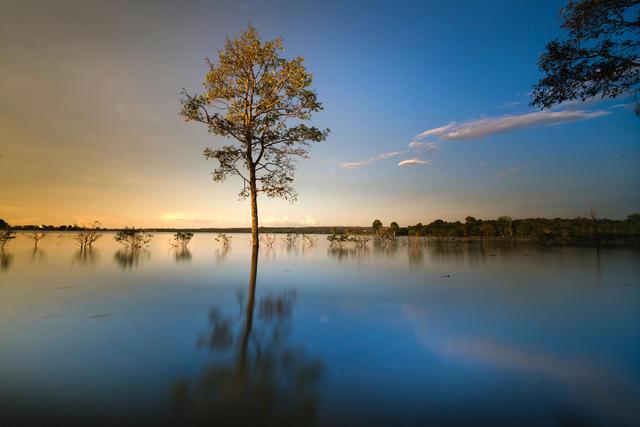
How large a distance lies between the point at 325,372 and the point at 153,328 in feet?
7.51

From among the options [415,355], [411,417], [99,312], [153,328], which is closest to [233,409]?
[411,417]

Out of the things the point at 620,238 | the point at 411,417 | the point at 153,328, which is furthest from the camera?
the point at 620,238

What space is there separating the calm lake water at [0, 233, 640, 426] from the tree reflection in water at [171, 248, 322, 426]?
1 centimetres

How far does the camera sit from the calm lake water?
1.78 meters

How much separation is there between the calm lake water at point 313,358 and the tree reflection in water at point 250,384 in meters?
0.01

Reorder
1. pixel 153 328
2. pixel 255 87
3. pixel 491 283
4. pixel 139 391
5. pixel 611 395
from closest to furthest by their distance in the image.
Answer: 1. pixel 139 391
2. pixel 611 395
3. pixel 153 328
4. pixel 491 283
5. pixel 255 87

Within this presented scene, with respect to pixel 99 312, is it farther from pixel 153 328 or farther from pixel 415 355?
pixel 415 355

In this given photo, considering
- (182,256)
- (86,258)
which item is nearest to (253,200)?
(182,256)

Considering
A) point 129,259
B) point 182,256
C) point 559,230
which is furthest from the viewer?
point 559,230

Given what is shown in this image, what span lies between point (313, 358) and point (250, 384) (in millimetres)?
737

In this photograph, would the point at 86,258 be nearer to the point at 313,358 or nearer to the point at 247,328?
the point at 247,328

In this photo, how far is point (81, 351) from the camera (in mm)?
2641

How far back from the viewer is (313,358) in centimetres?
263

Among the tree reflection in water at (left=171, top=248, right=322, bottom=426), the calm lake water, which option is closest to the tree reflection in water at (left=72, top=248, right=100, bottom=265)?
the calm lake water
